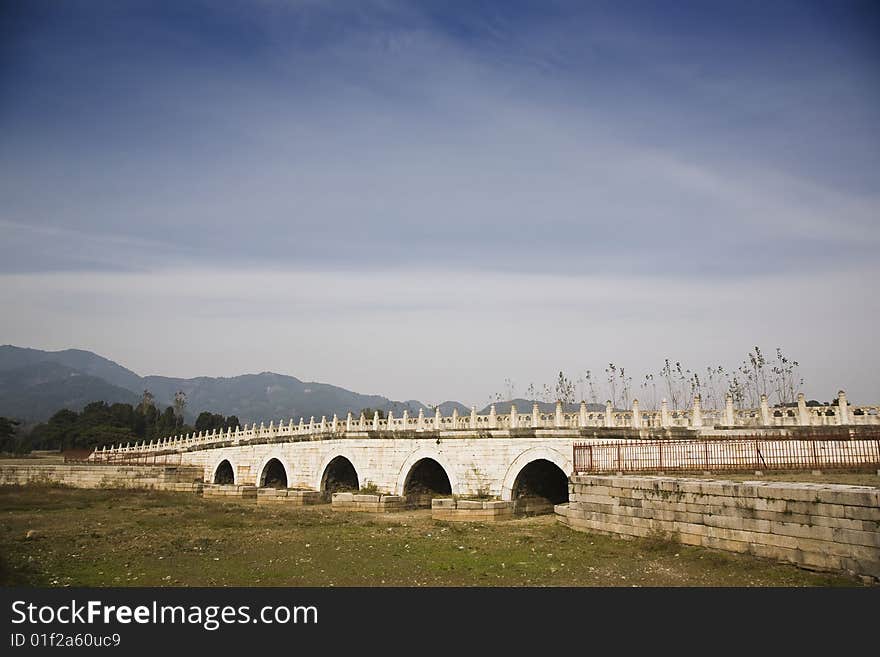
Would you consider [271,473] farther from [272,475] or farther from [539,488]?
[539,488]

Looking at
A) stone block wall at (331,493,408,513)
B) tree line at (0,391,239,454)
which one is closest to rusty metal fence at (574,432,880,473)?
stone block wall at (331,493,408,513)

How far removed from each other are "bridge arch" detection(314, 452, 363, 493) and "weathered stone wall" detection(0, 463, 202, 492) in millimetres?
10788

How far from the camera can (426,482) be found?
33.3 m

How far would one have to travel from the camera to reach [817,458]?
59.4 ft

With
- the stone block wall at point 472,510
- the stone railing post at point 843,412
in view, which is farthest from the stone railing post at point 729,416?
the stone block wall at point 472,510

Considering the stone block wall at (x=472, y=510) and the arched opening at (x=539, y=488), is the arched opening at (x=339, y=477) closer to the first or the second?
the stone block wall at (x=472, y=510)

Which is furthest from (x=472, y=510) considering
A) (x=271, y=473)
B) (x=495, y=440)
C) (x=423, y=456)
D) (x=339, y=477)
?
(x=271, y=473)

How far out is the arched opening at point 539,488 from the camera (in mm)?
27172

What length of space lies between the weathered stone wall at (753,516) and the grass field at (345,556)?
37 cm

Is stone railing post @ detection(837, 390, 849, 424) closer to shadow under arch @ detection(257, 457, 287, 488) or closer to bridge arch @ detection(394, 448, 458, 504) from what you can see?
bridge arch @ detection(394, 448, 458, 504)

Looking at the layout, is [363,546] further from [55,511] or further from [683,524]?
[55,511]

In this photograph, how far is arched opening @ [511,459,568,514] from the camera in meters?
27.2
